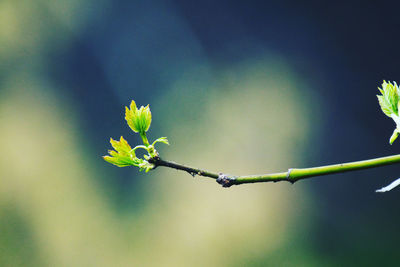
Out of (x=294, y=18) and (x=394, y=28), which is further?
(x=294, y=18)

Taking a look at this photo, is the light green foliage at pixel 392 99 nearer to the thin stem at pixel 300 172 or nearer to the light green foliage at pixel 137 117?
the thin stem at pixel 300 172

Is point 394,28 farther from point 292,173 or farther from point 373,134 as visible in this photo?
point 292,173

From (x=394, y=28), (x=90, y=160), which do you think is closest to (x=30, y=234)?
(x=90, y=160)

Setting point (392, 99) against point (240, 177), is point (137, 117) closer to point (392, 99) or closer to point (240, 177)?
point (240, 177)

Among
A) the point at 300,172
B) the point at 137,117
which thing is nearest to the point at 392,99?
the point at 300,172

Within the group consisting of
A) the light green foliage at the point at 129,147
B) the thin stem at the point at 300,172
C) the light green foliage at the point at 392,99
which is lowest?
the thin stem at the point at 300,172

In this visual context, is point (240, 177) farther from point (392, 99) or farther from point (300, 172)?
point (392, 99)

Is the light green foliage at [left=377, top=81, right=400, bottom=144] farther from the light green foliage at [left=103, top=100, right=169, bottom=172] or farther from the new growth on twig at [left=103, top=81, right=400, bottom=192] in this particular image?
the light green foliage at [left=103, top=100, right=169, bottom=172]

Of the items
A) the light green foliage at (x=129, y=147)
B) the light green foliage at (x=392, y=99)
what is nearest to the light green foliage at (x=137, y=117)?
the light green foliage at (x=129, y=147)

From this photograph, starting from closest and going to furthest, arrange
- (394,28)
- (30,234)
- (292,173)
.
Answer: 1. (292,173)
2. (394,28)
3. (30,234)

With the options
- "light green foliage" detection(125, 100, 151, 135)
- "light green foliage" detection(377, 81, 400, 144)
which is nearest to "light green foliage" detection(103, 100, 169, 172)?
"light green foliage" detection(125, 100, 151, 135)

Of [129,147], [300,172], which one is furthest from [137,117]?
[300,172]
